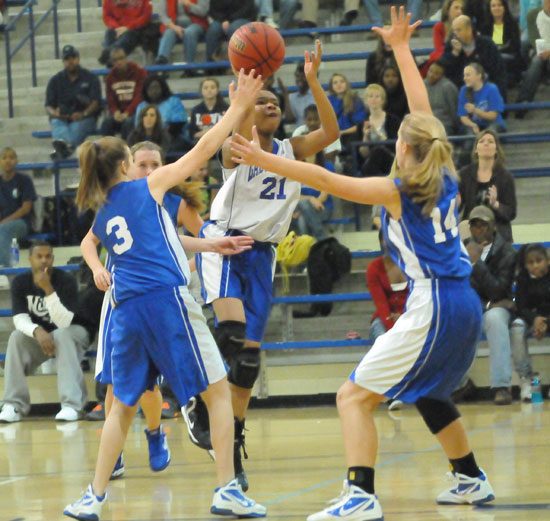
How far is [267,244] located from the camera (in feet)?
18.6

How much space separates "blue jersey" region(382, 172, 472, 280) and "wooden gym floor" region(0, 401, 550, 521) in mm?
991

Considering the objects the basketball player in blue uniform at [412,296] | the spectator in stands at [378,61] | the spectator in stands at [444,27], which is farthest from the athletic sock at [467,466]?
the spectator in stands at [444,27]

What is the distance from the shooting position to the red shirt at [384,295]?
8.93 meters

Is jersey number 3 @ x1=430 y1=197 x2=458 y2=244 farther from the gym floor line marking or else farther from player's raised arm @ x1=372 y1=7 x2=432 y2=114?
the gym floor line marking

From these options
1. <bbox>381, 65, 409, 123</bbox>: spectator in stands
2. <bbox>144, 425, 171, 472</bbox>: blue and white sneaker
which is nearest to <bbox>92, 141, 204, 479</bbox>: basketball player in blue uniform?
<bbox>144, 425, 171, 472</bbox>: blue and white sneaker

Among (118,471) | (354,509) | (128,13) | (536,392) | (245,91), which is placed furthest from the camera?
(128,13)

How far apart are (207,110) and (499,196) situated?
3.44 meters

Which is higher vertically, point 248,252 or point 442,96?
point 442,96

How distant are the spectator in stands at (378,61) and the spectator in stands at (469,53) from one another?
0.59 m

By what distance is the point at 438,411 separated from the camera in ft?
14.9

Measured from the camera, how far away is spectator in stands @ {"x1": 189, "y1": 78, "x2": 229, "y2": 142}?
37.1ft

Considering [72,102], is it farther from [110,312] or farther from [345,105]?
[110,312]

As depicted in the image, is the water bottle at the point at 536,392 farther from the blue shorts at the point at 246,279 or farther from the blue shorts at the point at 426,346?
the blue shorts at the point at 426,346

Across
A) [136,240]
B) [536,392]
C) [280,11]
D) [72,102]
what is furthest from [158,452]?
[280,11]
